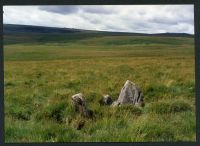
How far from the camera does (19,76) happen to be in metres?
7.37

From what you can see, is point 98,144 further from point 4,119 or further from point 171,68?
point 171,68

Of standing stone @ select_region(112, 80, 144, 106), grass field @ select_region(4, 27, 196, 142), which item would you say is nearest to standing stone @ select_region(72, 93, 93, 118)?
grass field @ select_region(4, 27, 196, 142)

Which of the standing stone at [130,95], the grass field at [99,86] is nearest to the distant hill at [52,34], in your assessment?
the grass field at [99,86]

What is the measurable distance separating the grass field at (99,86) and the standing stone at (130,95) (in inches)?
3.6

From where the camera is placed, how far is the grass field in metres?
6.78

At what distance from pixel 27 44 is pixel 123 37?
1580mm

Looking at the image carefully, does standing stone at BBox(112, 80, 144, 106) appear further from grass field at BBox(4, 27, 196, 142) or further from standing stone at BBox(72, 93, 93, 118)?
standing stone at BBox(72, 93, 93, 118)

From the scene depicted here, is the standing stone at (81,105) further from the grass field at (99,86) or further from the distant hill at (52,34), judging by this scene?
the distant hill at (52,34)

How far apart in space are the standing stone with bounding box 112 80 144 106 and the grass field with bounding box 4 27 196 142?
91 mm

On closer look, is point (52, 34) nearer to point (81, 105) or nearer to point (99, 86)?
point (99, 86)

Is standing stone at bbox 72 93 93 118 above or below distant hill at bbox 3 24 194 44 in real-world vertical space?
below

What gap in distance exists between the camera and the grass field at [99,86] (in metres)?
6.78

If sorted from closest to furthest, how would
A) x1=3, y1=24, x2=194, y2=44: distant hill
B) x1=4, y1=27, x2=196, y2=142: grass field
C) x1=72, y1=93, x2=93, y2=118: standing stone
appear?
x1=4, y1=27, x2=196, y2=142: grass field, x1=72, y1=93, x2=93, y2=118: standing stone, x1=3, y1=24, x2=194, y2=44: distant hill

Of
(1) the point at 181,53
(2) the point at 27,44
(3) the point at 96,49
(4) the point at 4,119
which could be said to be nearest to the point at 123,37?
(3) the point at 96,49
